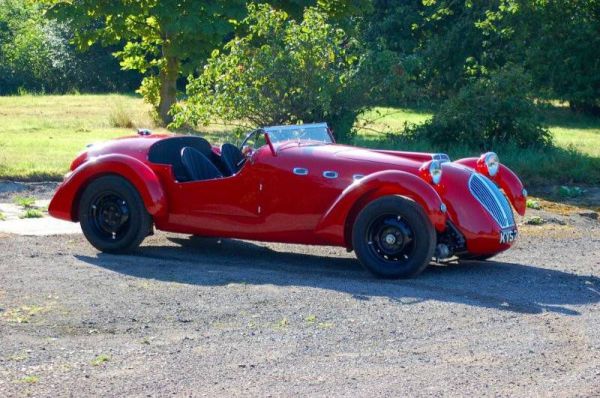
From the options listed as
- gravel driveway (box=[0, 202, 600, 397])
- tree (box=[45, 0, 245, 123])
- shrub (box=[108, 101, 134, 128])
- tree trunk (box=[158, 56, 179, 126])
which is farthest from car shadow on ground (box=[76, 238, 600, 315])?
tree trunk (box=[158, 56, 179, 126])

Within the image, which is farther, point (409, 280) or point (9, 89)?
point (9, 89)

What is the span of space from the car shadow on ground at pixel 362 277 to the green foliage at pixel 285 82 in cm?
705

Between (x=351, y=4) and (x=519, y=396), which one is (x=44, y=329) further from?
(x=351, y=4)

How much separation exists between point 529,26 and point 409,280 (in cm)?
2122

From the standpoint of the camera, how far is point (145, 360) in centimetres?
658

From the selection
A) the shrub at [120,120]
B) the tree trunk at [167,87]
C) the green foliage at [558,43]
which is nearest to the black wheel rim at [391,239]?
the shrub at [120,120]

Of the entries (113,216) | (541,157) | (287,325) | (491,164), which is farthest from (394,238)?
(541,157)

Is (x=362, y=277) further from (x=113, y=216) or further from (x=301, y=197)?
(x=113, y=216)

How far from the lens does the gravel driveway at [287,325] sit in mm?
6191

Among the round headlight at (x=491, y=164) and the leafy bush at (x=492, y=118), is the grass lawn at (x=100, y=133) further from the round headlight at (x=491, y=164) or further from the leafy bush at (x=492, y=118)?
the round headlight at (x=491, y=164)

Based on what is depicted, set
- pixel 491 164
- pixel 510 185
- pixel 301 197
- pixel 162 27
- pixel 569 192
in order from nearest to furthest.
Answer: pixel 301 197
pixel 491 164
pixel 510 185
pixel 569 192
pixel 162 27

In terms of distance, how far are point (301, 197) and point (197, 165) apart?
55.9 inches

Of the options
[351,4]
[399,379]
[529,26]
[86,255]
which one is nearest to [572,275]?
[399,379]

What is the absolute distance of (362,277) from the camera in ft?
31.2
